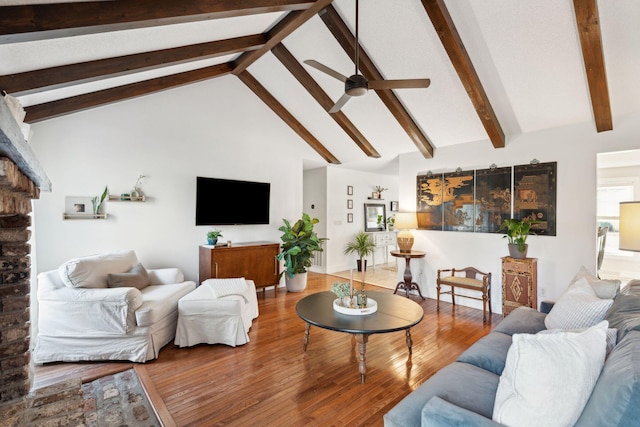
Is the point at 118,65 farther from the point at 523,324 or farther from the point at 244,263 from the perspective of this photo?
the point at 523,324

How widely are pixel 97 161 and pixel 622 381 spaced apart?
191 inches

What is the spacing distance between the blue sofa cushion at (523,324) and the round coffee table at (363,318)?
0.64 meters

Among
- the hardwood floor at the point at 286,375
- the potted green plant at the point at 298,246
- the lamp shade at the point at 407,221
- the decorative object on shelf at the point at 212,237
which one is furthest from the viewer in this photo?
the potted green plant at the point at 298,246

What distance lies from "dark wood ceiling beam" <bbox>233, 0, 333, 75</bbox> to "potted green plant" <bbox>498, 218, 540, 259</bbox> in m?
3.44

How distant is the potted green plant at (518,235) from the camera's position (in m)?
3.81

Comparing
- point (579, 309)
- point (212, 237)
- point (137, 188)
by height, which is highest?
point (137, 188)

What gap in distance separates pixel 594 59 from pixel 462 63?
1.11m

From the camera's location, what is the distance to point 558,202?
386 centimetres

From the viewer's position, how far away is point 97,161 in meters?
3.73

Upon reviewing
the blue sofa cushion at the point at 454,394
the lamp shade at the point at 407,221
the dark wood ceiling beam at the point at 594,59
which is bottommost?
the blue sofa cushion at the point at 454,394

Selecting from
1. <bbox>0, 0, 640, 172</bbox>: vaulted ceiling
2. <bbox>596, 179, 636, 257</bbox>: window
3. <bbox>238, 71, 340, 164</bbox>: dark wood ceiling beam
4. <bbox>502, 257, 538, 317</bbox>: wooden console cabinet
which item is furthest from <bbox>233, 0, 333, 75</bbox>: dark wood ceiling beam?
<bbox>596, 179, 636, 257</bbox>: window

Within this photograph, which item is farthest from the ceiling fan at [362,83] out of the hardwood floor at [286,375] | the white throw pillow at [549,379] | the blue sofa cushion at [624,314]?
the hardwood floor at [286,375]

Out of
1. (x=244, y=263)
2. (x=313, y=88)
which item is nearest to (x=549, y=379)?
(x=244, y=263)

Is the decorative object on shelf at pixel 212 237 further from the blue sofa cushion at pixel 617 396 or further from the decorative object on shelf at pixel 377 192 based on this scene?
the decorative object on shelf at pixel 377 192
